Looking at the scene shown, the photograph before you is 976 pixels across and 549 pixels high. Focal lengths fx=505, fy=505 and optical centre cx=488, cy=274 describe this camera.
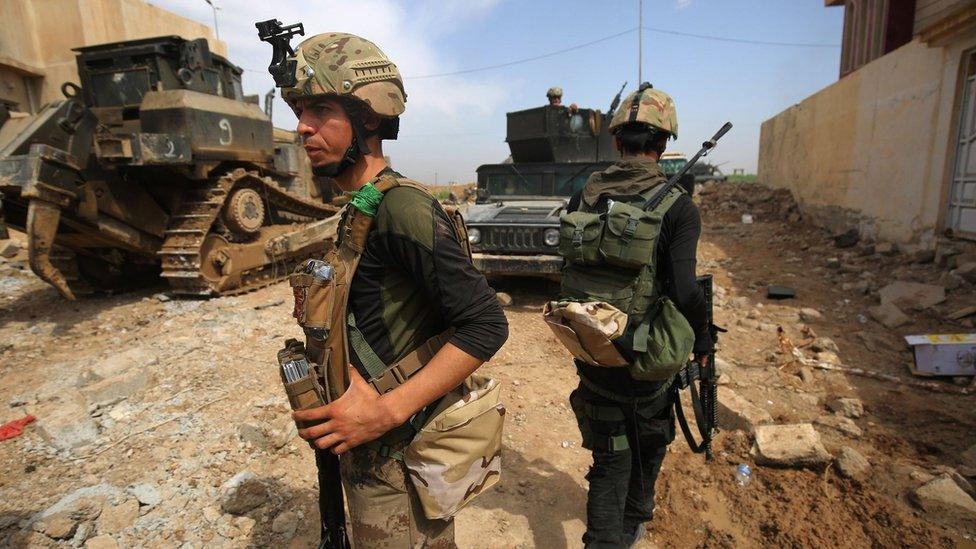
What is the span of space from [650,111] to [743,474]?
6.67ft

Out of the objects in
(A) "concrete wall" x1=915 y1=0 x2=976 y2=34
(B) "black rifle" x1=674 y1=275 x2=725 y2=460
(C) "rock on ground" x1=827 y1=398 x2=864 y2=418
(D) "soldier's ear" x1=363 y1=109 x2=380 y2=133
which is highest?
(A) "concrete wall" x1=915 y1=0 x2=976 y2=34

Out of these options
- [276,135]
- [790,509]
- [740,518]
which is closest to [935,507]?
[790,509]

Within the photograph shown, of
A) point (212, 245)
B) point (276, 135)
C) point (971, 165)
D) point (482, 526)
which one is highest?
point (276, 135)

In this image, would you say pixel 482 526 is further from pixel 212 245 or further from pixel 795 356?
pixel 212 245

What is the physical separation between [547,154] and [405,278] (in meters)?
6.68

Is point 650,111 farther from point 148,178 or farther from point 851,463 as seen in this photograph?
point 148,178

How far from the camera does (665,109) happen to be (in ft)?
6.86

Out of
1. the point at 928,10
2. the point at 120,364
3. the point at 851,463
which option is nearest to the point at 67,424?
the point at 120,364

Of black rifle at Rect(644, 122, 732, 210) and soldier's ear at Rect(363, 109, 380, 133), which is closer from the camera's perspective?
soldier's ear at Rect(363, 109, 380, 133)

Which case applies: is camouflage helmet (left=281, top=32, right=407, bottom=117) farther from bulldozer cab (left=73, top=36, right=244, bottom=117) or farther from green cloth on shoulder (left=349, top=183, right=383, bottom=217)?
bulldozer cab (left=73, top=36, right=244, bottom=117)

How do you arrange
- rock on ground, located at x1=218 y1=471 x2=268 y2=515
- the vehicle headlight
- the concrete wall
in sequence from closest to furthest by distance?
rock on ground, located at x1=218 y1=471 x2=268 y2=515 → the vehicle headlight → the concrete wall

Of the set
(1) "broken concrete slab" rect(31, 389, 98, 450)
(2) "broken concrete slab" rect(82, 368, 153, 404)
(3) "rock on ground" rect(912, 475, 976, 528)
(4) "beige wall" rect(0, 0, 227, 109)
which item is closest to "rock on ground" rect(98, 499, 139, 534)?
(1) "broken concrete slab" rect(31, 389, 98, 450)

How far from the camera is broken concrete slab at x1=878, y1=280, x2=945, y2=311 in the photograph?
5258mm

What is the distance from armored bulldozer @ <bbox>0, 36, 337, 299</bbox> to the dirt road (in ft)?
3.51
